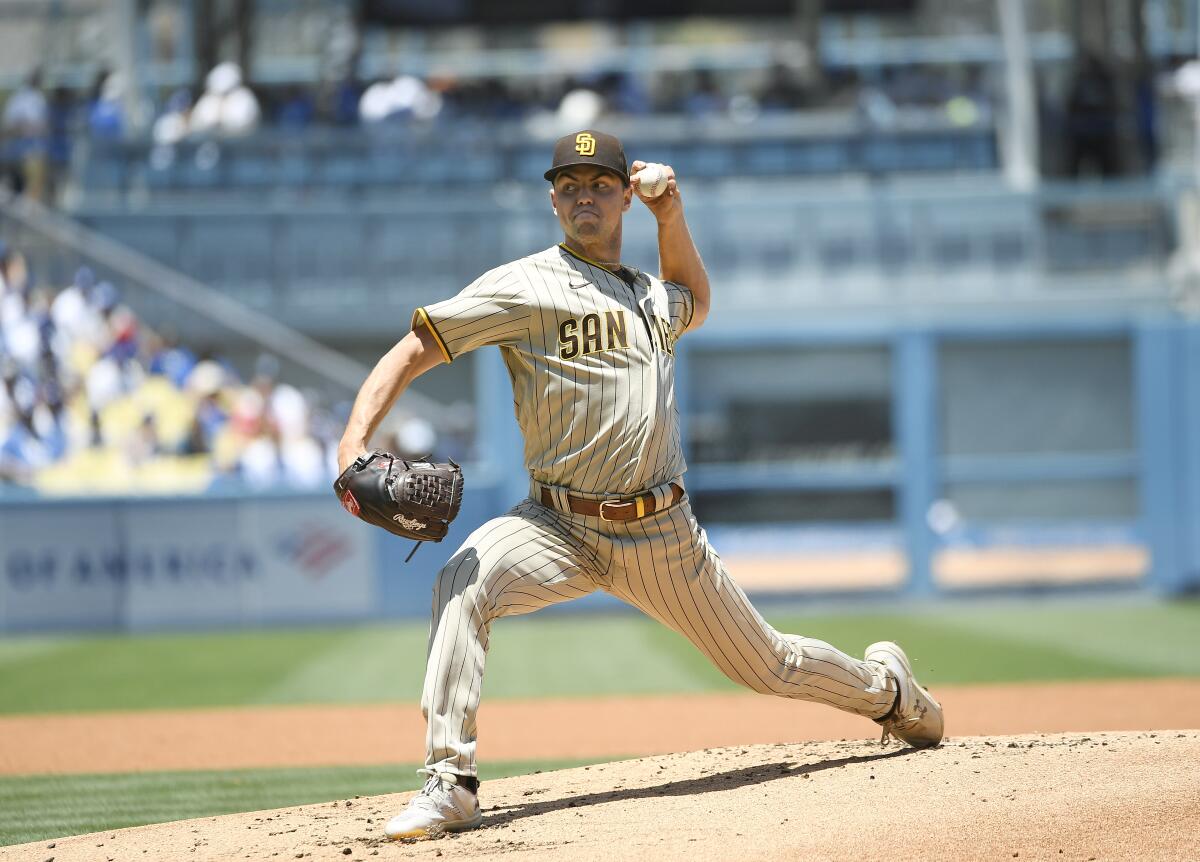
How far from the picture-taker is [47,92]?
2033 centimetres

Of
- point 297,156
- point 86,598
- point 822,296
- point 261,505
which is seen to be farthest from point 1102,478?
point 297,156

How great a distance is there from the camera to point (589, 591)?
4.17 meters

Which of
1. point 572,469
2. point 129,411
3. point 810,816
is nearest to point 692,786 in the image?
point 810,816

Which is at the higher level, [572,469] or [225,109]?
[225,109]

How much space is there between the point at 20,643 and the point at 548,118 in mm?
10874

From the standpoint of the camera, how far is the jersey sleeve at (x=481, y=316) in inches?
154

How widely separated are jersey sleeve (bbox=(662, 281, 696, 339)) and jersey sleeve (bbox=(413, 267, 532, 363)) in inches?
21.6

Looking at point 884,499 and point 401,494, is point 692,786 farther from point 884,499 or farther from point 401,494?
point 884,499

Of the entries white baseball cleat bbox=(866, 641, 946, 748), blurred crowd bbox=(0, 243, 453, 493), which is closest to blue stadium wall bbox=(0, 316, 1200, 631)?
A: blurred crowd bbox=(0, 243, 453, 493)

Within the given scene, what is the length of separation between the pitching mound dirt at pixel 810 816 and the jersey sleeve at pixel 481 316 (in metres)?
1.30

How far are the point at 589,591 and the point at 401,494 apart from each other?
27.4 inches

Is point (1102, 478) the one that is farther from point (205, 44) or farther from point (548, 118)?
point (205, 44)

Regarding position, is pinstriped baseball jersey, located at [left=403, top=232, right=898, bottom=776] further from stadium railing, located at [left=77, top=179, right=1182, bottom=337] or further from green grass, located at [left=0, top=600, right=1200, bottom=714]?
stadium railing, located at [left=77, top=179, right=1182, bottom=337]

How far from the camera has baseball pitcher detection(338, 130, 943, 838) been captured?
3.80 m
